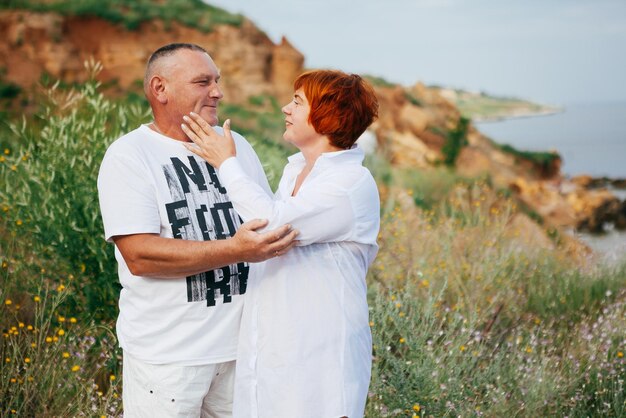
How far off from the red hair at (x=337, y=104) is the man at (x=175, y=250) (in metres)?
0.42

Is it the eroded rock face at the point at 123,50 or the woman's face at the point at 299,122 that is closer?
the woman's face at the point at 299,122

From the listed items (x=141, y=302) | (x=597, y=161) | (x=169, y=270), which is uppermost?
(x=169, y=270)

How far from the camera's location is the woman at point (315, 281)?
243cm

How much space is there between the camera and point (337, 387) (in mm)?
2465

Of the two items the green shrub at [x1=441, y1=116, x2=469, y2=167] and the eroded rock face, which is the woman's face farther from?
the green shrub at [x1=441, y1=116, x2=469, y2=167]

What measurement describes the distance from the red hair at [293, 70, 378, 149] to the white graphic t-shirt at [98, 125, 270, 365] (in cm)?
48

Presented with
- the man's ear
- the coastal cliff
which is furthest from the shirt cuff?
the coastal cliff

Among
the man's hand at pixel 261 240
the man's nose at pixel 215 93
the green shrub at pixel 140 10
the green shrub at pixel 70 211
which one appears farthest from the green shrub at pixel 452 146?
the man's hand at pixel 261 240

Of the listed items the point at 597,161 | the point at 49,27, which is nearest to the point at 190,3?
A: the point at 49,27

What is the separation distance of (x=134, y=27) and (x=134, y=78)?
2061 millimetres

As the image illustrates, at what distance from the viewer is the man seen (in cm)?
243

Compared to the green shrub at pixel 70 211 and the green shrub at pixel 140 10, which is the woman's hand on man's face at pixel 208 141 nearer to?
the green shrub at pixel 70 211

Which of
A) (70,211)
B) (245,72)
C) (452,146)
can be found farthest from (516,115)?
(70,211)

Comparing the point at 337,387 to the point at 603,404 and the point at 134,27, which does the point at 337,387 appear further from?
the point at 134,27
